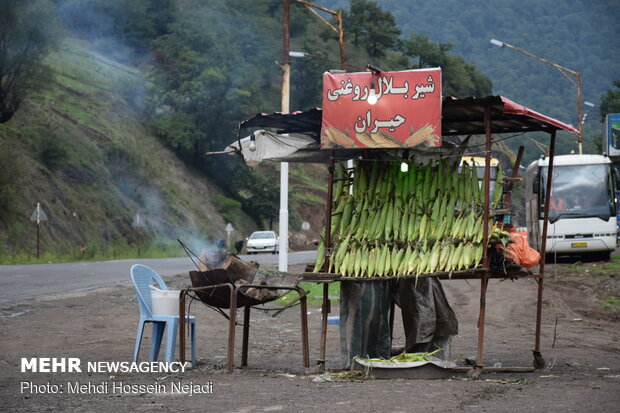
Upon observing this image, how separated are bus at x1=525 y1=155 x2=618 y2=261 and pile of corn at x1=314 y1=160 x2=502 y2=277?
21462 millimetres

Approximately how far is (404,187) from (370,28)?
11539cm

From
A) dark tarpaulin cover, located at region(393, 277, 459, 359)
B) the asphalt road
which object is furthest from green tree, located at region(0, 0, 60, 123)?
dark tarpaulin cover, located at region(393, 277, 459, 359)

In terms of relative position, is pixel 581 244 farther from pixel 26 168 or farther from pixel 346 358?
pixel 26 168

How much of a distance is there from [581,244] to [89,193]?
27599 millimetres

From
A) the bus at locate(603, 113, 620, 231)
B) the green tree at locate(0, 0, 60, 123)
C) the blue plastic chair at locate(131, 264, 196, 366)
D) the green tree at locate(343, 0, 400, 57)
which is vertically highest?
the green tree at locate(343, 0, 400, 57)

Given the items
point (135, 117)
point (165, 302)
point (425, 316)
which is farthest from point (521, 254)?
point (135, 117)

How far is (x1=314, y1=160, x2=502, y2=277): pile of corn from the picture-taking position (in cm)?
978

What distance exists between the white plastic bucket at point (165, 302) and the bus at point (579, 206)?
22.2m

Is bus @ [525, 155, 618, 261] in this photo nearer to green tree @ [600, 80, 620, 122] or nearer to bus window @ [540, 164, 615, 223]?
bus window @ [540, 164, 615, 223]

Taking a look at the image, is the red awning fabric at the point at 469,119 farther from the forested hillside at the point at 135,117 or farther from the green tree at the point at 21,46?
the green tree at the point at 21,46

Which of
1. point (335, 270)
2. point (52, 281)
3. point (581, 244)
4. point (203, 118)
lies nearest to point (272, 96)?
point (203, 118)

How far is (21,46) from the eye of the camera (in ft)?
155

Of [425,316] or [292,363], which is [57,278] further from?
[425,316]

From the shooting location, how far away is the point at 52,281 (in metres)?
23.1
